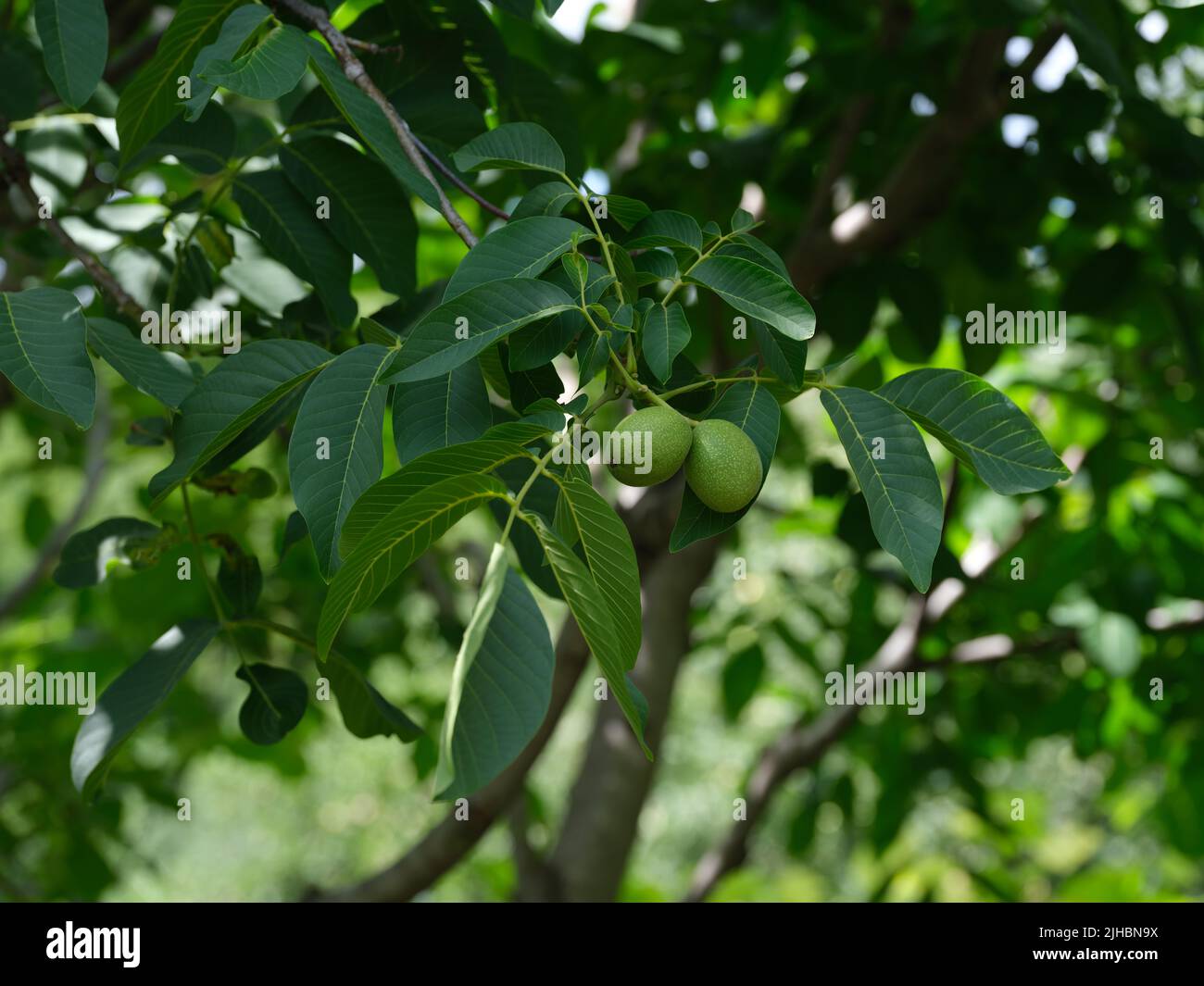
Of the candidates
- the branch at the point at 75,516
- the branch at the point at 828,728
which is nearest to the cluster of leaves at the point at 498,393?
the branch at the point at 828,728

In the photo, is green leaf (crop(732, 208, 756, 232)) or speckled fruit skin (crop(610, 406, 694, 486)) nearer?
speckled fruit skin (crop(610, 406, 694, 486))

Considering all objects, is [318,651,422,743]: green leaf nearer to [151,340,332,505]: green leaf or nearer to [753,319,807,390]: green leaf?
[151,340,332,505]: green leaf

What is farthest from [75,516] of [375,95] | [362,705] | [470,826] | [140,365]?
[375,95]

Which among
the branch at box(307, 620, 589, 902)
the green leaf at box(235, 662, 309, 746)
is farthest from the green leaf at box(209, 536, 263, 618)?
the branch at box(307, 620, 589, 902)

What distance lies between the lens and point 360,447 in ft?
2.64

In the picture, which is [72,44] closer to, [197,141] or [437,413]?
[197,141]

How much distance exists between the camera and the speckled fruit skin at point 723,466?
0.74m

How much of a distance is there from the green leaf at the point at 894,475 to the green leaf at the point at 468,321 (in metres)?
0.22

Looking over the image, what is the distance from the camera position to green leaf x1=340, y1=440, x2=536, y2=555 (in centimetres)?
71

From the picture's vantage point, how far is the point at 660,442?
2.41 feet

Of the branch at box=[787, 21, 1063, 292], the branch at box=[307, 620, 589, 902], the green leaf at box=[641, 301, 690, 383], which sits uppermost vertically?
the branch at box=[787, 21, 1063, 292]

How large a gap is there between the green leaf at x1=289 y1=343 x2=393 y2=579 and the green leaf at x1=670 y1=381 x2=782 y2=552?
22cm
